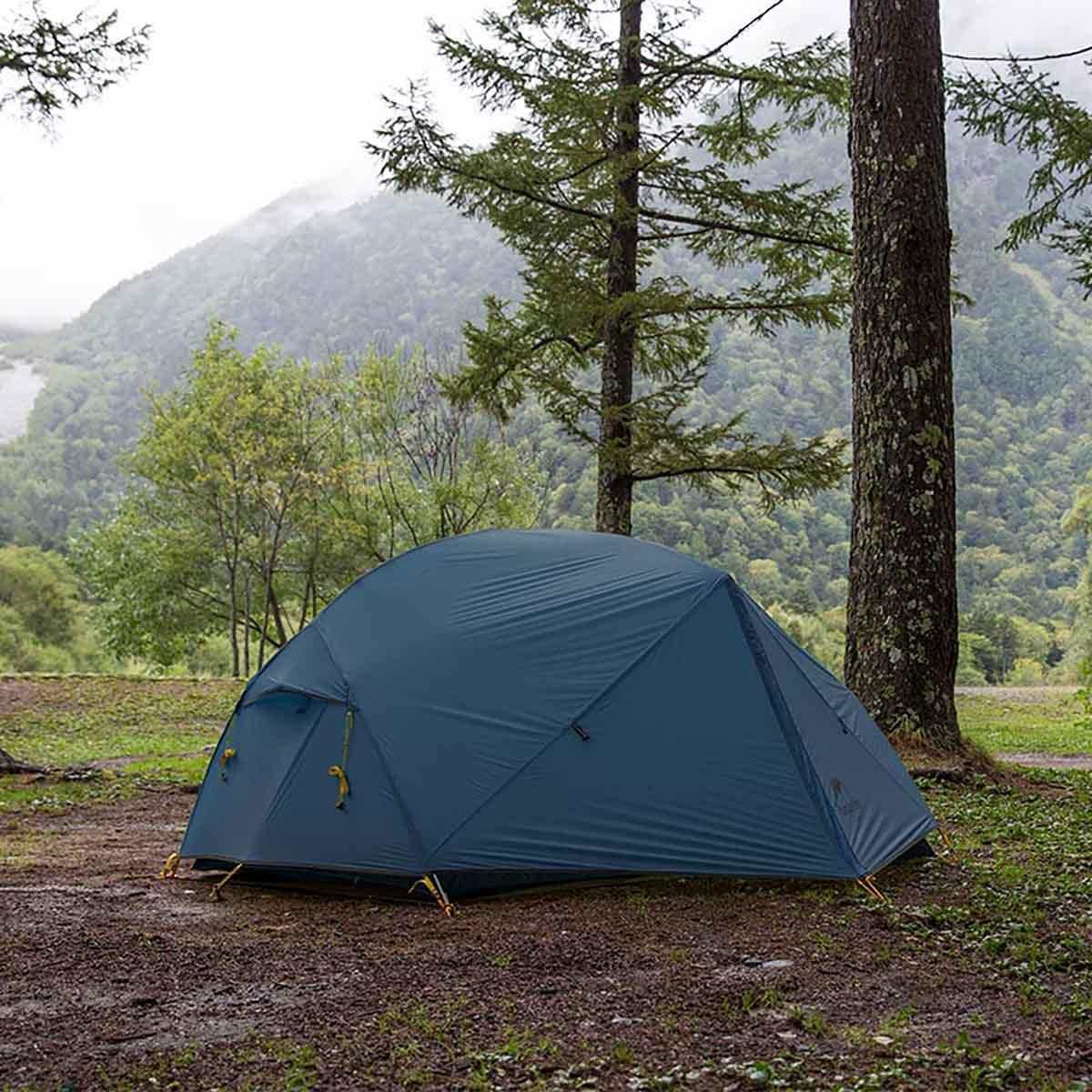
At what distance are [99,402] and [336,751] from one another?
91.5 metres

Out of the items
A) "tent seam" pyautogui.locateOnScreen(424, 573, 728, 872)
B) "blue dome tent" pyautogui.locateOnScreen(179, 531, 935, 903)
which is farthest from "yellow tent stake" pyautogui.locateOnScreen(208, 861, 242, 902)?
"tent seam" pyautogui.locateOnScreen(424, 573, 728, 872)

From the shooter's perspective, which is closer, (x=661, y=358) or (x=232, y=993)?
(x=232, y=993)

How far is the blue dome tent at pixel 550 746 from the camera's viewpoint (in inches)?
197

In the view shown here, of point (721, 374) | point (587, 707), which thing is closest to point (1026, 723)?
point (587, 707)

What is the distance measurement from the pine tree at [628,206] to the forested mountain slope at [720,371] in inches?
A: 411

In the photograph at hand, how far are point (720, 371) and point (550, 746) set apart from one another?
6286 centimetres

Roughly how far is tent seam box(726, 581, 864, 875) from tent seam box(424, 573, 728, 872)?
17cm

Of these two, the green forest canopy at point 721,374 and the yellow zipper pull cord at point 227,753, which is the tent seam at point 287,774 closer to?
the yellow zipper pull cord at point 227,753

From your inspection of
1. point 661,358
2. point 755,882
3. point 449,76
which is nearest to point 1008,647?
point 661,358

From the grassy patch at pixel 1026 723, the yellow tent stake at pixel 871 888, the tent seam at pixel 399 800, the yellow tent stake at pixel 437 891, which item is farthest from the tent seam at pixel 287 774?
the grassy patch at pixel 1026 723

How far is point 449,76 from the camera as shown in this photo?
11.8 metres

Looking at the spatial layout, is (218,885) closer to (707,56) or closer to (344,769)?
(344,769)

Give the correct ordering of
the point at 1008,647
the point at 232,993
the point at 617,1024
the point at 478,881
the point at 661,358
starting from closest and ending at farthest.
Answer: the point at 617,1024 < the point at 232,993 < the point at 478,881 < the point at 661,358 < the point at 1008,647

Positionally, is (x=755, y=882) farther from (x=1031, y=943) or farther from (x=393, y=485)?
(x=393, y=485)
